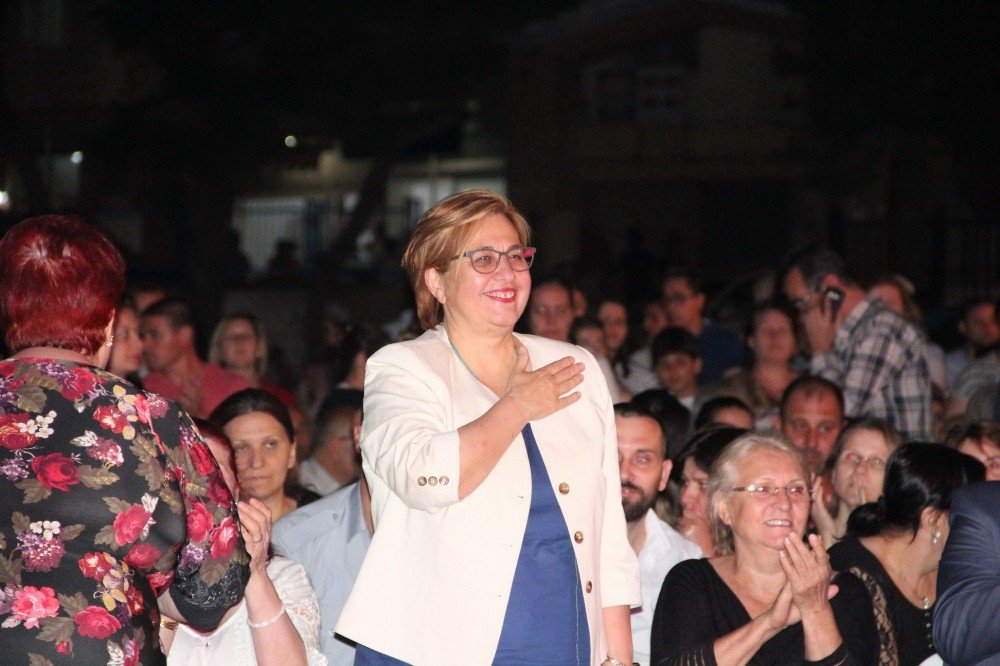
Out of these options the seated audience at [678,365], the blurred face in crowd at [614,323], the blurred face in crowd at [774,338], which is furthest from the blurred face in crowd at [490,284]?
the blurred face in crowd at [614,323]

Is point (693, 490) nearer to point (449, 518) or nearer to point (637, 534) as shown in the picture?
point (637, 534)

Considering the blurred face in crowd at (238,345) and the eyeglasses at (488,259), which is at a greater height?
the eyeglasses at (488,259)

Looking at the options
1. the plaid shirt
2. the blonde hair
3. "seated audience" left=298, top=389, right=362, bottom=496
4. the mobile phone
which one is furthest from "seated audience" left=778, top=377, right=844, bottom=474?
"seated audience" left=298, top=389, right=362, bottom=496

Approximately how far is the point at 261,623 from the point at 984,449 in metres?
3.36

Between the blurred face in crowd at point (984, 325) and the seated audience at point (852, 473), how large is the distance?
410 cm

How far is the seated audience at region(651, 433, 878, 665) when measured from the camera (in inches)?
154

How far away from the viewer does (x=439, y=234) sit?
340cm

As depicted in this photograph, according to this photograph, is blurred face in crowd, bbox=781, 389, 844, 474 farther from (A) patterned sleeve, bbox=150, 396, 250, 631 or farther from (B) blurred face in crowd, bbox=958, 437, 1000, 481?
(A) patterned sleeve, bbox=150, 396, 250, 631

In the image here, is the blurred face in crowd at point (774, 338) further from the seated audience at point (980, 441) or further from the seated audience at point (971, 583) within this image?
the seated audience at point (971, 583)

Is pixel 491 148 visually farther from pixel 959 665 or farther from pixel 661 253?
pixel 959 665

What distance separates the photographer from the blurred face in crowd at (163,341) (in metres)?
7.54

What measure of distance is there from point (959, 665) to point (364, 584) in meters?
1.61

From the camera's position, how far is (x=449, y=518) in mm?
3150

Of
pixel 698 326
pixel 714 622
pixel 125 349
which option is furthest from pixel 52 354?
pixel 698 326
